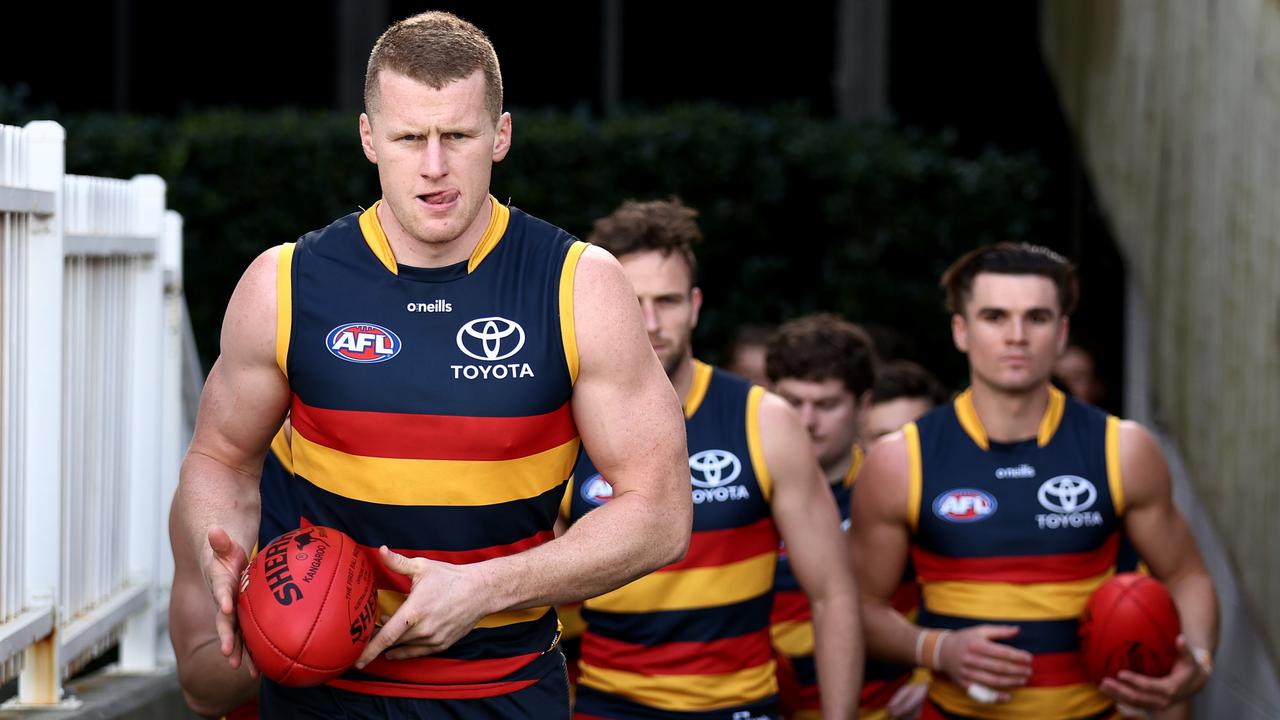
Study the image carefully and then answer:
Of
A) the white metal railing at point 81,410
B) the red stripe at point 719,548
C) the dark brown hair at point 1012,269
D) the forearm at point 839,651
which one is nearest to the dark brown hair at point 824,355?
the dark brown hair at point 1012,269

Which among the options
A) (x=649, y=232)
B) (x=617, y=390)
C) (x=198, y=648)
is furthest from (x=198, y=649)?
(x=649, y=232)

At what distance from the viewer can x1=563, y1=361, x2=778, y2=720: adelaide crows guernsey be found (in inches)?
206

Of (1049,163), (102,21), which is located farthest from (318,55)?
(1049,163)

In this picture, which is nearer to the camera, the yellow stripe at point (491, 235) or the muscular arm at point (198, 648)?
the yellow stripe at point (491, 235)

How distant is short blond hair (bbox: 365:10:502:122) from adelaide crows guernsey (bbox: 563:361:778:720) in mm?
2022

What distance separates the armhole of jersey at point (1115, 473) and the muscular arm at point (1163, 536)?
0.01 metres

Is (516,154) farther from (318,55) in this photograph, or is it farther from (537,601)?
(537,601)

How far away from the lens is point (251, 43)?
1281 centimetres

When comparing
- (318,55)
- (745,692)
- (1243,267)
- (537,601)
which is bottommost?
(745,692)

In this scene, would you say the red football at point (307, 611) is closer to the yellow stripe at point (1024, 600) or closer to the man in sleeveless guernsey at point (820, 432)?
the yellow stripe at point (1024, 600)

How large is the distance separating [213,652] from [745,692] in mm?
1774

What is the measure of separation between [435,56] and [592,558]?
108 centimetres

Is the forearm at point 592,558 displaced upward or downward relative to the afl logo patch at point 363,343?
downward

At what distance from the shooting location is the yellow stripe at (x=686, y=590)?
17.2ft
